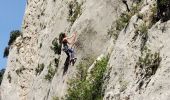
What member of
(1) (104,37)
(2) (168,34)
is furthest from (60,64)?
(2) (168,34)

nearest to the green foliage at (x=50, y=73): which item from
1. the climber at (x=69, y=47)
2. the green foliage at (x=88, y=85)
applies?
the climber at (x=69, y=47)

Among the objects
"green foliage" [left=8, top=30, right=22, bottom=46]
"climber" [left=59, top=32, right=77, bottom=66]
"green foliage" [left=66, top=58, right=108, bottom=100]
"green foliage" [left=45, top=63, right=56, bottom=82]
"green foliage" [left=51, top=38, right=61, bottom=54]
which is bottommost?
"green foliage" [left=66, top=58, right=108, bottom=100]

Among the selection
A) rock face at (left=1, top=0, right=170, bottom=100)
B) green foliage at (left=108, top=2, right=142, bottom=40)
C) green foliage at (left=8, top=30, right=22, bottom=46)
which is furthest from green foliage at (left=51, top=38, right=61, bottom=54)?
green foliage at (left=8, top=30, right=22, bottom=46)

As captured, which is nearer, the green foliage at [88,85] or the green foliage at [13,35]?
the green foliage at [88,85]

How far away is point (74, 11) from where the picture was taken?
30.3 m

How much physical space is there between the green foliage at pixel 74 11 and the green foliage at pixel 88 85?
5.31 metres

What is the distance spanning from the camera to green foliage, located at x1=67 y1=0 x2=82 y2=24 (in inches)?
1164

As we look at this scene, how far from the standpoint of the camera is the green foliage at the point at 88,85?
73.2 feet

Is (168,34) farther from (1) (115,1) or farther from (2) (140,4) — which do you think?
(1) (115,1)

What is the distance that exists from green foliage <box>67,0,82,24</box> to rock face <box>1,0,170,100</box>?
0.14 metres

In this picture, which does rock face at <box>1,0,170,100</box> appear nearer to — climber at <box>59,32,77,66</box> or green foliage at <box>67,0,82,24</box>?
green foliage at <box>67,0,82,24</box>

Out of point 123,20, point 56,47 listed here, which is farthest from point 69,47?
point 56,47

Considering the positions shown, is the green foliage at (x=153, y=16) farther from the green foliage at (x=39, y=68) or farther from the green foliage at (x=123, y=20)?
the green foliage at (x=39, y=68)

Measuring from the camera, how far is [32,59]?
39.2 m
